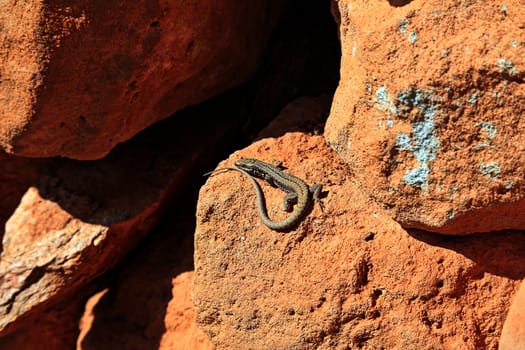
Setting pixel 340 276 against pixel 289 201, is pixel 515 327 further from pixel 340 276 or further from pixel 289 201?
pixel 289 201

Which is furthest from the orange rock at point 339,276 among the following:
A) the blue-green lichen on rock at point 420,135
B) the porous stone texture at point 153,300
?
the porous stone texture at point 153,300

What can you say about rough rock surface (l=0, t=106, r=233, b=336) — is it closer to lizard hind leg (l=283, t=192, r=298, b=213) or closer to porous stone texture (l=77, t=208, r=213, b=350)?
porous stone texture (l=77, t=208, r=213, b=350)

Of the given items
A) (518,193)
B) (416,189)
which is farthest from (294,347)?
(518,193)

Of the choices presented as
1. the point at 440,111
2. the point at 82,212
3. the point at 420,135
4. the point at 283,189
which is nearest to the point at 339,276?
the point at 283,189

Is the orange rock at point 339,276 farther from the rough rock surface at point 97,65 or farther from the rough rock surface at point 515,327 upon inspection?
the rough rock surface at point 97,65

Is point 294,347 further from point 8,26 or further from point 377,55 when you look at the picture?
point 8,26

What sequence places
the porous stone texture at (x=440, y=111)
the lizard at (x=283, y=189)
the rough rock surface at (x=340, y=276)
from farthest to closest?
the lizard at (x=283, y=189)
the rough rock surface at (x=340, y=276)
the porous stone texture at (x=440, y=111)
